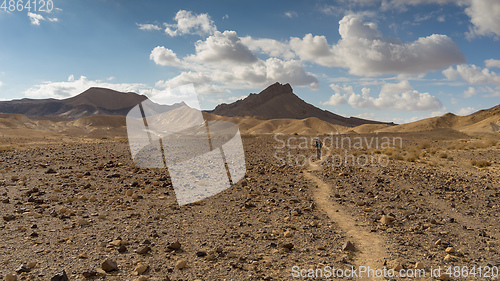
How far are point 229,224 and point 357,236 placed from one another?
304cm

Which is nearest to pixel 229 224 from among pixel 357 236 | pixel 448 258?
pixel 357 236

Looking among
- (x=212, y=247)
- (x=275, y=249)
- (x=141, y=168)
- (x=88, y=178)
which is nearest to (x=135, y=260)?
(x=212, y=247)

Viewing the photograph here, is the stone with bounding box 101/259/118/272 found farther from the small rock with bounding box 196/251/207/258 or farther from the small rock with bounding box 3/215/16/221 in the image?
the small rock with bounding box 3/215/16/221

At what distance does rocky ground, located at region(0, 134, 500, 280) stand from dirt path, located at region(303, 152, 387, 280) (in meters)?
0.06

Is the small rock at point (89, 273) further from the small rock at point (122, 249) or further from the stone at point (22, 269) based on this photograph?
the stone at point (22, 269)

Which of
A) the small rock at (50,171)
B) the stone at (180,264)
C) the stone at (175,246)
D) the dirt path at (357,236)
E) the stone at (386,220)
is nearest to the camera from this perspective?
the stone at (180,264)

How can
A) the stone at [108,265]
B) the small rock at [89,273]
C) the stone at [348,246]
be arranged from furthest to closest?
the stone at [348,246], the stone at [108,265], the small rock at [89,273]

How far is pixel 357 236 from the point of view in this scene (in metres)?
6.55

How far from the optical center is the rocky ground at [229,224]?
496 cm

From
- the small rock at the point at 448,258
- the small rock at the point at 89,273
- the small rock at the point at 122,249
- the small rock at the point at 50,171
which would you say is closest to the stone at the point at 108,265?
the small rock at the point at 89,273

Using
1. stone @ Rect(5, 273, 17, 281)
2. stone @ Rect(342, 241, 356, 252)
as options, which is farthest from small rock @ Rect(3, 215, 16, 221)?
stone @ Rect(342, 241, 356, 252)

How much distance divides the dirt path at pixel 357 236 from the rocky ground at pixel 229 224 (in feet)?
0.19

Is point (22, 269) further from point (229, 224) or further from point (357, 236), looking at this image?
point (357, 236)

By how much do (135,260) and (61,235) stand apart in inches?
86.4
